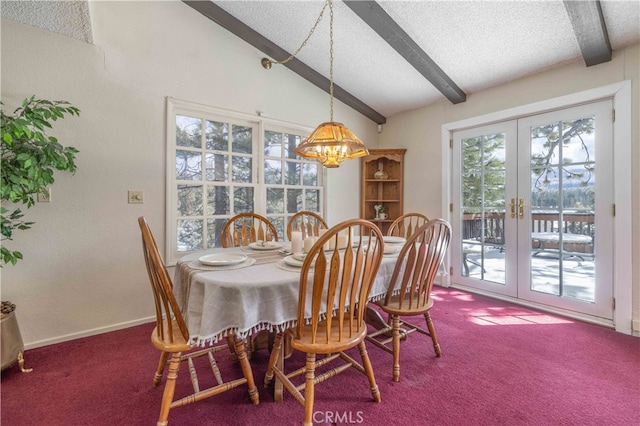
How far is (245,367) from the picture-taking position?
4.70 ft

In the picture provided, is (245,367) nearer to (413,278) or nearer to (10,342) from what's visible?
(413,278)

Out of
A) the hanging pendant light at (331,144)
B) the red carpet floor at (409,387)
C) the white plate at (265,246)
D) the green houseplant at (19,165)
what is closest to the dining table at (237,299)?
the red carpet floor at (409,387)

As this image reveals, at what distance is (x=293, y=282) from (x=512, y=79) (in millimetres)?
3079

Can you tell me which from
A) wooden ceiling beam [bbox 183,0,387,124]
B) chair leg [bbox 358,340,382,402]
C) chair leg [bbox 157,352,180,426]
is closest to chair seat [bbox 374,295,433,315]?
chair leg [bbox 358,340,382,402]

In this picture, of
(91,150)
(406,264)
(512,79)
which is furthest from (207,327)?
(512,79)

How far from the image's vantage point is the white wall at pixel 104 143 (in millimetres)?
2066

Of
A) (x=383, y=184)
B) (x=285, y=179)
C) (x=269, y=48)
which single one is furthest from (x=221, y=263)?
(x=383, y=184)

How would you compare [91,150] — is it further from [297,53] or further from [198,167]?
[297,53]

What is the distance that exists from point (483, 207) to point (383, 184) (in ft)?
4.47

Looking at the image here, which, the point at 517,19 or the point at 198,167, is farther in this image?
the point at 198,167

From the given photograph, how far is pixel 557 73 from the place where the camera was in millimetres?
2670

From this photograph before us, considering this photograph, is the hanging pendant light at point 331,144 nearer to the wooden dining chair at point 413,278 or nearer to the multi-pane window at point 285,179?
the wooden dining chair at point 413,278

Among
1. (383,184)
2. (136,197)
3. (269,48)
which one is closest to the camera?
(136,197)

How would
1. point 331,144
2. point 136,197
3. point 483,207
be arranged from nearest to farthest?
point 331,144 < point 136,197 < point 483,207
